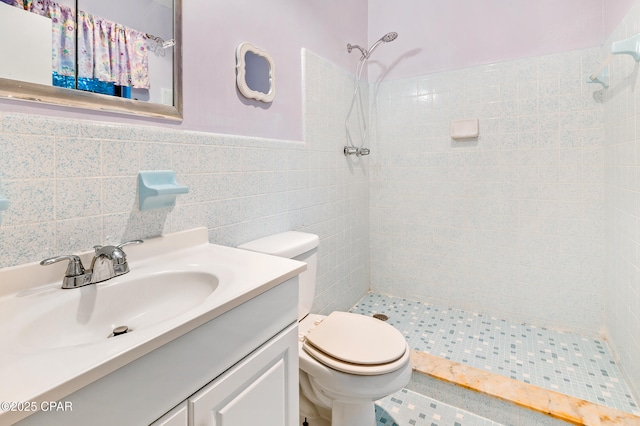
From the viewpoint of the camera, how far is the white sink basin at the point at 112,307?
1.48ft

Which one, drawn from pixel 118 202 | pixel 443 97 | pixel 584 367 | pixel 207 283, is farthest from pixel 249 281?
pixel 443 97

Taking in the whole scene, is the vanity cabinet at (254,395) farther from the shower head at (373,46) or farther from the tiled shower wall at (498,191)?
the shower head at (373,46)

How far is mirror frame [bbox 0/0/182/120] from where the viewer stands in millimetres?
755

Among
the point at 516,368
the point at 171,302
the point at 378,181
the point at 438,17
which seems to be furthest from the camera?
the point at 378,181

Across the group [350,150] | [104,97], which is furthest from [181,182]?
[350,150]

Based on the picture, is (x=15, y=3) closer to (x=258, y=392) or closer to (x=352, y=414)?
(x=258, y=392)

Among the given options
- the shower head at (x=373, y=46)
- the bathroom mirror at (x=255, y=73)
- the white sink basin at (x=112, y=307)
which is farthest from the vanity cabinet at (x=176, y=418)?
the shower head at (x=373, y=46)

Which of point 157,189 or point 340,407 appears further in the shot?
point 340,407

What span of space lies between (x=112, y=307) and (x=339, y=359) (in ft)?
2.29

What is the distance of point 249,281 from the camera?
2.62ft

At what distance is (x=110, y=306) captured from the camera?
80 centimetres

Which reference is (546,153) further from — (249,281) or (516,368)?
(249,281)

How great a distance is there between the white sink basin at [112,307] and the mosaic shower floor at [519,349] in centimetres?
132

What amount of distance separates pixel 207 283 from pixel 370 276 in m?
1.83
